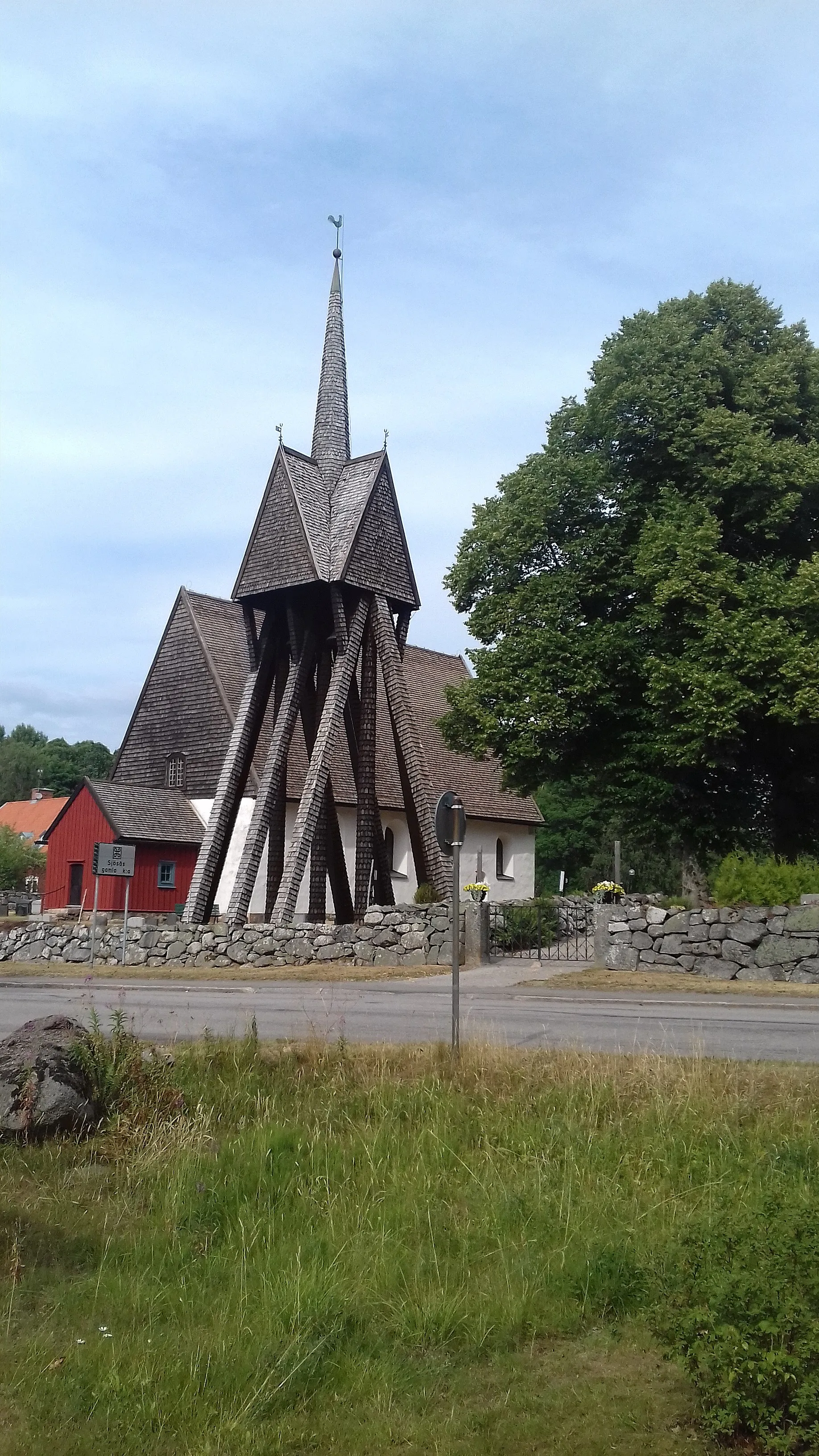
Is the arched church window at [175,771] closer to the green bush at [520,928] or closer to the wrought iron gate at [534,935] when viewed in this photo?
the wrought iron gate at [534,935]

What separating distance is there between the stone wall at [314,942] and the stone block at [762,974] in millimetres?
6176

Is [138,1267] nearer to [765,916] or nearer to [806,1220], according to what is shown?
[806,1220]

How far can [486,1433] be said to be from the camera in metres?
4.38

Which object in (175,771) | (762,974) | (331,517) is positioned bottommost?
(762,974)

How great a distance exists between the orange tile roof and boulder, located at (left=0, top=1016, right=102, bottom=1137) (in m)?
80.3

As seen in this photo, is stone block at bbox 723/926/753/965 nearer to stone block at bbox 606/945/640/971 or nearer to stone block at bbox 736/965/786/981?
stone block at bbox 736/965/786/981

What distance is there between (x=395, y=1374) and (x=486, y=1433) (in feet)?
1.89

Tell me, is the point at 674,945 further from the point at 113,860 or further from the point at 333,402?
the point at 333,402

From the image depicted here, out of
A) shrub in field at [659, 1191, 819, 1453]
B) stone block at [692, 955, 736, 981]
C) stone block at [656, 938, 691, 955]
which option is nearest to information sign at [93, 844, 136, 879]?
stone block at [656, 938, 691, 955]

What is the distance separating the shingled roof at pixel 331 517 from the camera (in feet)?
91.4

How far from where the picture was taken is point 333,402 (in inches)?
1199

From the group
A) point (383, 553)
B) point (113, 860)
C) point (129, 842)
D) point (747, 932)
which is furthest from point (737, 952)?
point (129, 842)

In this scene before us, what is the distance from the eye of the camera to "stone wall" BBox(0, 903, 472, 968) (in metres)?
25.0

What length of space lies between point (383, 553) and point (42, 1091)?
2193cm
